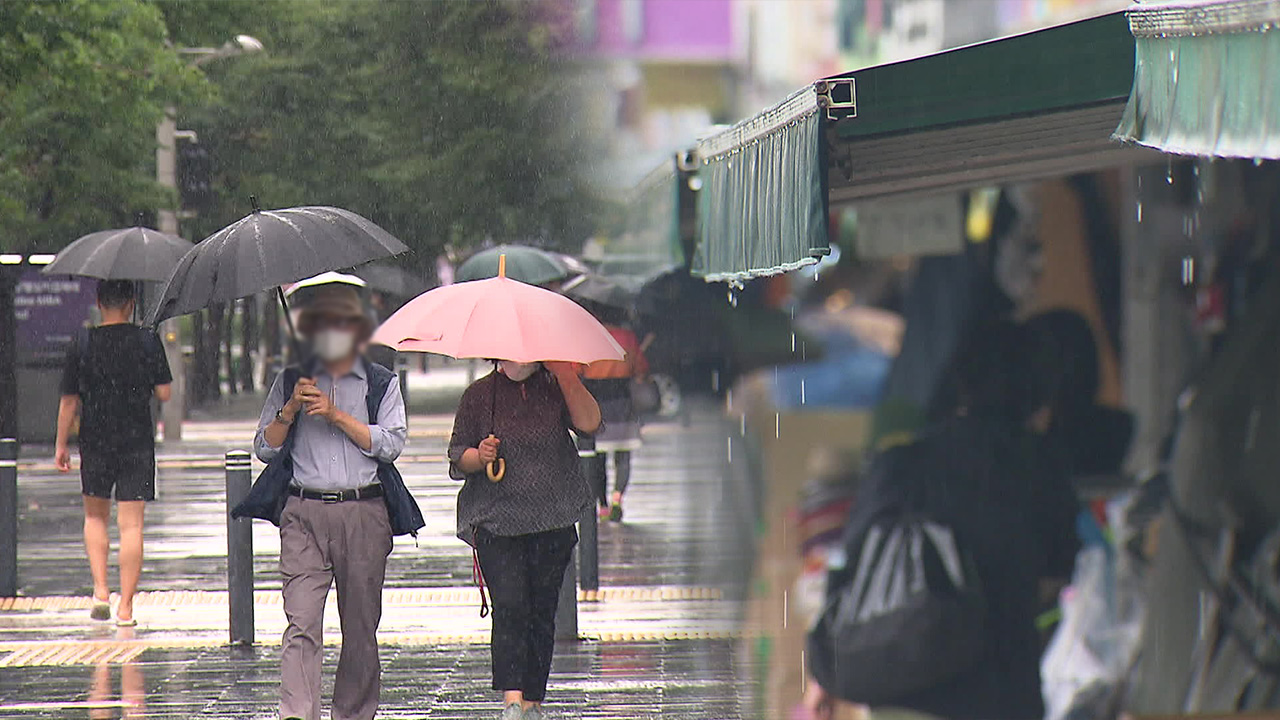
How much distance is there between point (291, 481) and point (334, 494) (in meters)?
0.17

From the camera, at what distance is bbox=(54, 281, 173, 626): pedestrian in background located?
903 cm

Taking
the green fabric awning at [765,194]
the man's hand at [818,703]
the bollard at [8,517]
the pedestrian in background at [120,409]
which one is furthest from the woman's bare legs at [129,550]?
the man's hand at [818,703]

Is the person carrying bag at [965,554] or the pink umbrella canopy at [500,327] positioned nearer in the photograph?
the person carrying bag at [965,554]

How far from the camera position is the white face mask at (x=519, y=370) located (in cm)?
679

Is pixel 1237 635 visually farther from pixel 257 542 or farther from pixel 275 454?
pixel 257 542

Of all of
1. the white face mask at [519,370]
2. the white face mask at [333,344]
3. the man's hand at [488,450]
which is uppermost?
the white face mask at [333,344]

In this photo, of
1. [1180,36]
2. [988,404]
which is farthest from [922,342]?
[1180,36]

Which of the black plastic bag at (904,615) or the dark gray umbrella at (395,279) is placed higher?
the dark gray umbrella at (395,279)

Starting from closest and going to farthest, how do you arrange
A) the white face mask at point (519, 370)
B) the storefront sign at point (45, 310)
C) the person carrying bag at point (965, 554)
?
the person carrying bag at point (965, 554)
the white face mask at point (519, 370)
the storefront sign at point (45, 310)

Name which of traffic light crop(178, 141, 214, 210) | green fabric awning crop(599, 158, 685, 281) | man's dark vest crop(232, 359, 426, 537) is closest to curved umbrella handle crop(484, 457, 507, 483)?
man's dark vest crop(232, 359, 426, 537)

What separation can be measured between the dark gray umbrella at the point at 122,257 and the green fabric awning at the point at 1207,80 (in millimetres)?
5656

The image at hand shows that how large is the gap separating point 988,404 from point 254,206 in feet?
9.43

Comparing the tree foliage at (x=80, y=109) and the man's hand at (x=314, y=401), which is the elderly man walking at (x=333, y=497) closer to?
the man's hand at (x=314, y=401)

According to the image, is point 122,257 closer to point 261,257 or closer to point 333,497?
point 261,257
